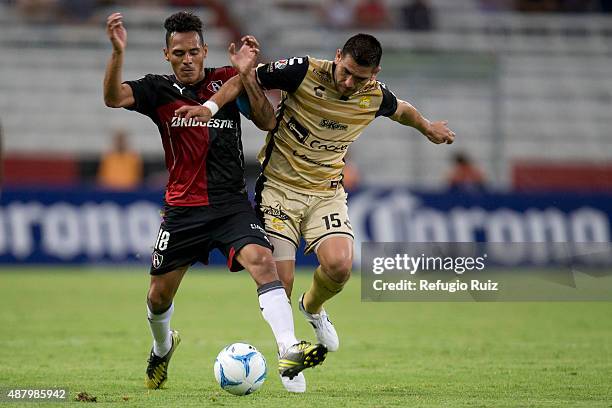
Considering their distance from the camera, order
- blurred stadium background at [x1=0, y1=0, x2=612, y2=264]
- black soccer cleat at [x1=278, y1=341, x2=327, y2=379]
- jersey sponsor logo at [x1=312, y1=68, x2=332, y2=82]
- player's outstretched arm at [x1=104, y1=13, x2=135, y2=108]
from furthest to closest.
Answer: blurred stadium background at [x1=0, y1=0, x2=612, y2=264] → jersey sponsor logo at [x1=312, y1=68, x2=332, y2=82] → player's outstretched arm at [x1=104, y1=13, x2=135, y2=108] → black soccer cleat at [x1=278, y1=341, x2=327, y2=379]

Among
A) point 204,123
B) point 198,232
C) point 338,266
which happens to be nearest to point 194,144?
point 204,123

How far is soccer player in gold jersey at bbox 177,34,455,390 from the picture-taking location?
27.7ft

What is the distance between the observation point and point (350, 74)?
8070 mm

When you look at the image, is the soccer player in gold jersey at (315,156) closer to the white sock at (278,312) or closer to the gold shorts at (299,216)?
the gold shorts at (299,216)

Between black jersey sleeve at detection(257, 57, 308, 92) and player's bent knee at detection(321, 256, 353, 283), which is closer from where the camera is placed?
black jersey sleeve at detection(257, 57, 308, 92)

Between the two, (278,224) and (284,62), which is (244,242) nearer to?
(278,224)

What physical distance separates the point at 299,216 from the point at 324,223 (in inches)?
7.9

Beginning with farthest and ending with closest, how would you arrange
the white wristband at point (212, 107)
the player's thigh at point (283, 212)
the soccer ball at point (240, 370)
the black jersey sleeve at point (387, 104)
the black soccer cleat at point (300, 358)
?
1. the black jersey sleeve at point (387, 104)
2. the player's thigh at point (283, 212)
3. the white wristband at point (212, 107)
4. the soccer ball at point (240, 370)
5. the black soccer cleat at point (300, 358)

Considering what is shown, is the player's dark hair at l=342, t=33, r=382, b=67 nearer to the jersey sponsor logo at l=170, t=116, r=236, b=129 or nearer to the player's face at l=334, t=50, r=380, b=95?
the player's face at l=334, t=50, r=380, b=95

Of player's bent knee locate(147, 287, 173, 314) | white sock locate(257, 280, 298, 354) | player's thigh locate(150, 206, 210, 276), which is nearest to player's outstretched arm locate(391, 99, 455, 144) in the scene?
player's thigh locate(150, 206, 210, 276)

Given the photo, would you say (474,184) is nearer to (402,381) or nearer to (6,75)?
(6,75)

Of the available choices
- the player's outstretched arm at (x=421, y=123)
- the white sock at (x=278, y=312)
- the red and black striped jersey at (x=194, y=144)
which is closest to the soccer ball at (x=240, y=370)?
the white sock at (x=278, y=312)

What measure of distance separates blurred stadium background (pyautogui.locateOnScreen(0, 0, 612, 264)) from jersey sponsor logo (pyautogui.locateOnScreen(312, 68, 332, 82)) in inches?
409

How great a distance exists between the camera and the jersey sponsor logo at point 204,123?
26.0 feet
